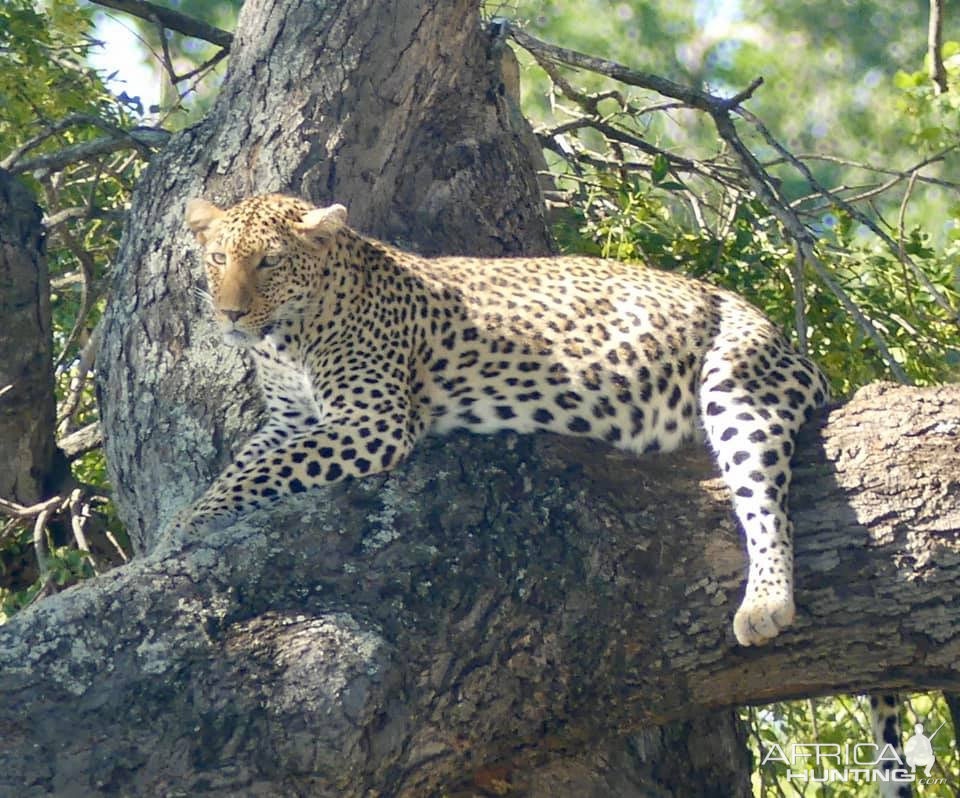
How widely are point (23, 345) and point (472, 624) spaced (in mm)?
3266

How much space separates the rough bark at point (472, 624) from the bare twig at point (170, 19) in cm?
348

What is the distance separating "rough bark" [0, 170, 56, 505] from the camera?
7.31 m

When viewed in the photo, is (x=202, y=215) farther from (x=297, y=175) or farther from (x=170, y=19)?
(x=170, y=19)

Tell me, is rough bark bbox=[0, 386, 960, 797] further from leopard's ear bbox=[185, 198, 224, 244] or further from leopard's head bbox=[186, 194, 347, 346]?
leopard's ear bbox=[185, 198, 224, 244]

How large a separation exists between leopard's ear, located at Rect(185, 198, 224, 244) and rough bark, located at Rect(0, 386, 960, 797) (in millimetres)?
1382

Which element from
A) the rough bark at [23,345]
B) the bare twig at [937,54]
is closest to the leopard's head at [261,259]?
the rough bark at [23,345]

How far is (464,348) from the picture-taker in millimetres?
6430

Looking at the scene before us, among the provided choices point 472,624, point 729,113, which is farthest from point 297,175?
point 472,624

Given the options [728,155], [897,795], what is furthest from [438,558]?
[728,155]

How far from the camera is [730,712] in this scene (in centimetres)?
660

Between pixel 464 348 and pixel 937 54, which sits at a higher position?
pixel 937 54

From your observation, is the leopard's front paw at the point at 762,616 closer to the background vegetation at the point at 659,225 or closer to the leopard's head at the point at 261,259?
the background vegetation at the point at 659,225

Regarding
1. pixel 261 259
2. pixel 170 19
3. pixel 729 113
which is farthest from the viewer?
pixel 170 19

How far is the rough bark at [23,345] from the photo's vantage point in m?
7.31
